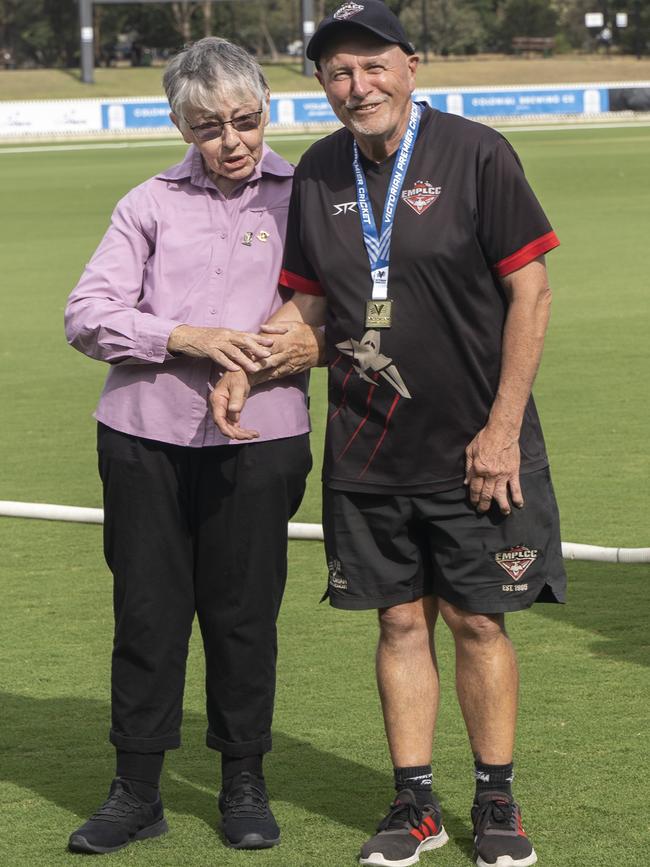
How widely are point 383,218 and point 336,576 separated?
3.02 feet

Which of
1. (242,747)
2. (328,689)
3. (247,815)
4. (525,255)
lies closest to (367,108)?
(525,255)

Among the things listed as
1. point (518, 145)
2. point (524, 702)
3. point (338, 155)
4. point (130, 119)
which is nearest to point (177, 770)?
point (524, 702)

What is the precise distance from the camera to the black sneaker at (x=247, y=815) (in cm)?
409

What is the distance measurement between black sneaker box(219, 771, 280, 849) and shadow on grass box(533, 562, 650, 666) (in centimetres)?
175

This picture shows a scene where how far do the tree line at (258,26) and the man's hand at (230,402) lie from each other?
85.0m

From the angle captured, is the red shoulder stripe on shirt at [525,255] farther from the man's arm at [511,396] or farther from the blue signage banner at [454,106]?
the blue signage banner at [454,106]

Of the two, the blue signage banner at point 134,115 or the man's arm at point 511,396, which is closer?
the man's arm at point 511,396

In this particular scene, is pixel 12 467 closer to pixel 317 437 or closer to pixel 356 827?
pixel 317 437

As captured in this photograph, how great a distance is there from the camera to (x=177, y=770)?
185 inches

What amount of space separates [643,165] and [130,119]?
2773cm

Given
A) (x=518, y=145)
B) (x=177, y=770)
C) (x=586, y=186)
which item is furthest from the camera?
(x=518, y=145)

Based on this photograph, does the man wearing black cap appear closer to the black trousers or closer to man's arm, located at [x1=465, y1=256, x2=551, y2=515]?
man's arm, located at [x1=465, y1=256, x2=551, y2=515]

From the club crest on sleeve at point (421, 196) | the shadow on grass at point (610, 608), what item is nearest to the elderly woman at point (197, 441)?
the club crest on sleeve at point (421, 196)

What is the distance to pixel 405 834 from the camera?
398 centimetres
